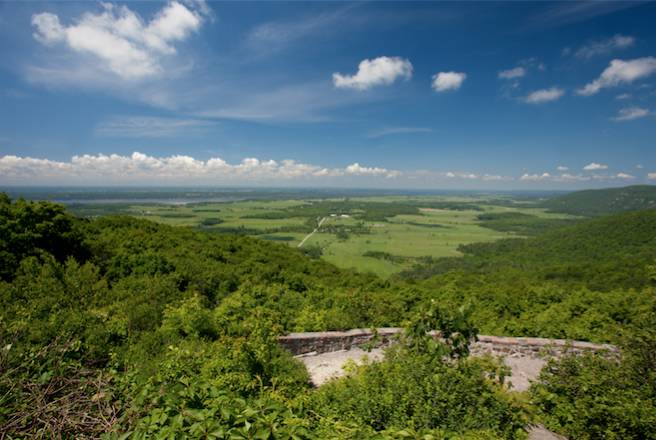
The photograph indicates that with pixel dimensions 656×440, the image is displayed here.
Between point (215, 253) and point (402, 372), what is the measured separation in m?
15.3

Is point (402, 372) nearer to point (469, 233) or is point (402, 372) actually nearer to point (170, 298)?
point (170, 298)

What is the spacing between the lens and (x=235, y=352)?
5.41 meters

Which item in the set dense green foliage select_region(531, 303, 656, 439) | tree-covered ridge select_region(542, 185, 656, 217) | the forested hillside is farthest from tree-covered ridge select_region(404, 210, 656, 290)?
tree-covered ridge select_region(542, 185, 656, 217)

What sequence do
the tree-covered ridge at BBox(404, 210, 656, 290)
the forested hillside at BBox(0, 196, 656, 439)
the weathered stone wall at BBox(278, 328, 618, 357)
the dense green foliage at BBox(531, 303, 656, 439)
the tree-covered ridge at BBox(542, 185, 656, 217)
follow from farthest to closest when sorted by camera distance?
the tree-covered ridge at BBox(542, 185, 656, 217), the tree-covered ridge at BBox(404, 210, 656, 290), the weathered stone wall at BBox(278, 328, 618, 357), the dense green foliage at BBox(531, 303, 656, 439), the forested hillside at BBox(0, 196, 656, 439)

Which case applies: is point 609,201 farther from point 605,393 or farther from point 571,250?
point 605,393

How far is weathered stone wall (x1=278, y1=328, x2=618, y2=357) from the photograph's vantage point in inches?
313

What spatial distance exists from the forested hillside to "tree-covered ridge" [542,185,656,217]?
168496 mm

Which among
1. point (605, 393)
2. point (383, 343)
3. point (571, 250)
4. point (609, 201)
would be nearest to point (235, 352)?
point (383, 343)

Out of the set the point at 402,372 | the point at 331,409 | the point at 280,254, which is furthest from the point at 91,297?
the point at 280,254

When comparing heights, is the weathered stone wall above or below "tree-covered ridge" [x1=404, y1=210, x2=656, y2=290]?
above

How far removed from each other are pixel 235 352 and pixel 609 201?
215012 mm

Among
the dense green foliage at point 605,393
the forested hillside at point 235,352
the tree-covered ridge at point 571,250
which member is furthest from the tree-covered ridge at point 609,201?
the dense green foliage at point 605,393

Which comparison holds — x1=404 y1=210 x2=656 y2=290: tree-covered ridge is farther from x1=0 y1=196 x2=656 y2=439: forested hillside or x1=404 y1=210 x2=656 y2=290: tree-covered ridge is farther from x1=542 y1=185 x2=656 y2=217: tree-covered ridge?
x1=542 y1=185 x2=656 y2=217: tree-covered ridge

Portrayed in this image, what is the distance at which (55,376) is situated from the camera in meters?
2.58
